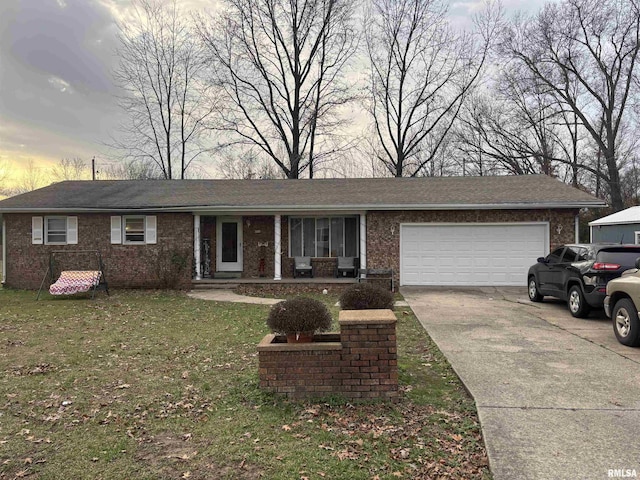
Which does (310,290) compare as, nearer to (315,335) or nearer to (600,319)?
(600,319)

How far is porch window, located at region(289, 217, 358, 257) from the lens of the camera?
51.2 ft

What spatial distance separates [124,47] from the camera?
88.9 feet

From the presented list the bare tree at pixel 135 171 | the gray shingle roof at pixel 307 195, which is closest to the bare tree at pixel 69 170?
the bare tree at pixel 135 171

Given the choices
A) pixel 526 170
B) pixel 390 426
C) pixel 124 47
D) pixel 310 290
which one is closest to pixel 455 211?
pixel 310 290

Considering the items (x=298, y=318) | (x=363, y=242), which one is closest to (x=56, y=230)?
(x=363, y=242)

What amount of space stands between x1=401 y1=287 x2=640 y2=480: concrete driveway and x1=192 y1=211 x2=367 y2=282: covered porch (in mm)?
6641

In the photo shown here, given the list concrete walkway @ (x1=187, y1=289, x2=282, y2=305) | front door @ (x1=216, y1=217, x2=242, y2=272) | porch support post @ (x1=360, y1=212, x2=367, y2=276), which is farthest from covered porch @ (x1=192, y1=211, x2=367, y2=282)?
concrete walkway @ (x1=187, y1=289, x2=282, y2=305)

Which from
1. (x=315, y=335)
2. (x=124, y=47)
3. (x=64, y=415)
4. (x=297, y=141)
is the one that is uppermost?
(x=124, y=47)

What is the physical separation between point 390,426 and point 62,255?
1472 centimetres

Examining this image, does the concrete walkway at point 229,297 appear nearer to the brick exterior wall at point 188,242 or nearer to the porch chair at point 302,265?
the brick exterior wall at point 188,242

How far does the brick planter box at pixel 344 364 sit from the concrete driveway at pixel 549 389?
0.96 m

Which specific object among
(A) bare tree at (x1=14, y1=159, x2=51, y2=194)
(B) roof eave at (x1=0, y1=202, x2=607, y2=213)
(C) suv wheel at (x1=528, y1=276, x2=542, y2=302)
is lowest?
(C) suv wheel at (x1=528, y1=276, x2=542, y2=302)

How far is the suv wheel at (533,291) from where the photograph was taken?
11250 millimetres

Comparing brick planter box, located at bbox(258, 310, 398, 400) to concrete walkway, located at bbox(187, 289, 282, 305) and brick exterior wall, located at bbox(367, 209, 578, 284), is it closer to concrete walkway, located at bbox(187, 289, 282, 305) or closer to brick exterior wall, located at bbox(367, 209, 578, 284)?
concrete walkway, located at bbox(187, 289, 282, 305)
